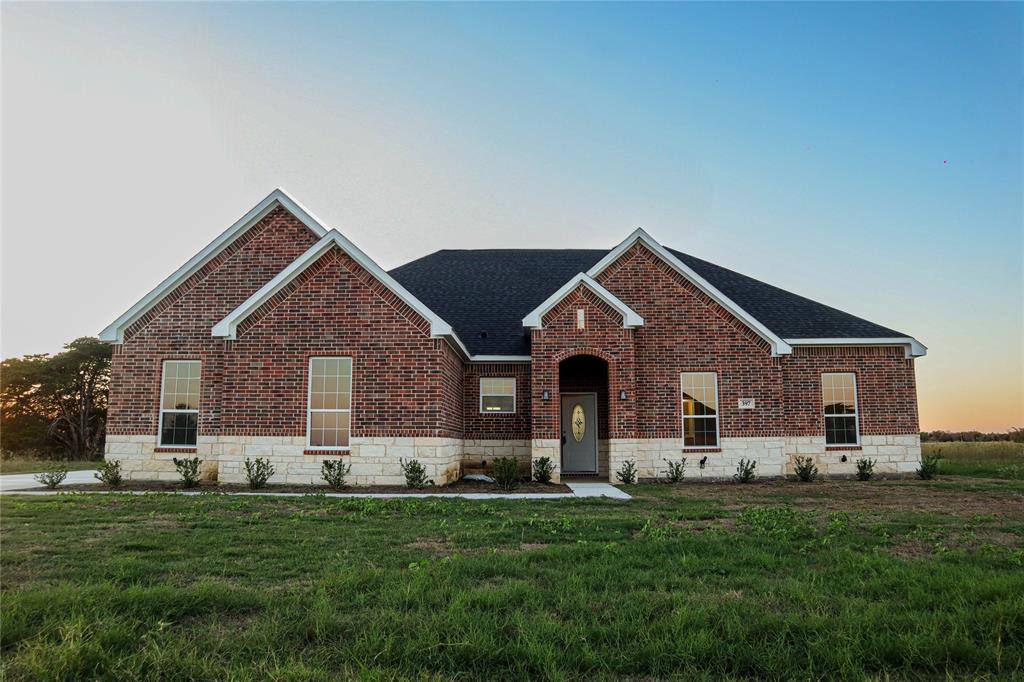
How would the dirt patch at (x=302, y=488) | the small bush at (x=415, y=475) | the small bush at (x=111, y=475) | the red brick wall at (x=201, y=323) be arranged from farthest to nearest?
the red brick wall at (x=201, y=323) → the small bush at (x=111, y=475) → the small bush at (x=415, y=475) → the dirt patch at (x=302, y=488)

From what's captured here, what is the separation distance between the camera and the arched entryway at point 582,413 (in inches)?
742

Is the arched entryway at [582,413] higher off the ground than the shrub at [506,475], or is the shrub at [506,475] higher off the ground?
the arched entryway at [582,413]

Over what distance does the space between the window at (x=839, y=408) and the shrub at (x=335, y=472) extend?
13810 mm

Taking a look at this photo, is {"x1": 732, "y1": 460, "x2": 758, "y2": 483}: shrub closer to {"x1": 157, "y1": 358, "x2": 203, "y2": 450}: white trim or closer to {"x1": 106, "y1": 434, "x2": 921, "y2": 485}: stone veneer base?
{"x1": 106, "y1": 434, "x2": 921, "y2": 485}: stone veneer base

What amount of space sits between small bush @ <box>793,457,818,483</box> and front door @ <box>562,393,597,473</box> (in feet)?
18.8

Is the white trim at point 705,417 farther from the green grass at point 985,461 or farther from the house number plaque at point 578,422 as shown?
the green grass at point 985,461

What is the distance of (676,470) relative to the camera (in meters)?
16.8

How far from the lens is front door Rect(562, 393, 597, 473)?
63.3 ft

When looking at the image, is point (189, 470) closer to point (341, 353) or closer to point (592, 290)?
point (341, 353)

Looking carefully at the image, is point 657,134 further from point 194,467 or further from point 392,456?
point 194,467

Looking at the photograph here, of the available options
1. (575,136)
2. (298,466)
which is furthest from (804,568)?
(575,136)

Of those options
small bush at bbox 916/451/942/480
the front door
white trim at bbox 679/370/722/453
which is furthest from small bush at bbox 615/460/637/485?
small bush at bbox 916/451/942/480

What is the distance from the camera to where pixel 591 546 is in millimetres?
7012

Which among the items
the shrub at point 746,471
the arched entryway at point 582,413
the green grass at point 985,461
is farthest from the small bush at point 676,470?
the green grass at point 985,461
